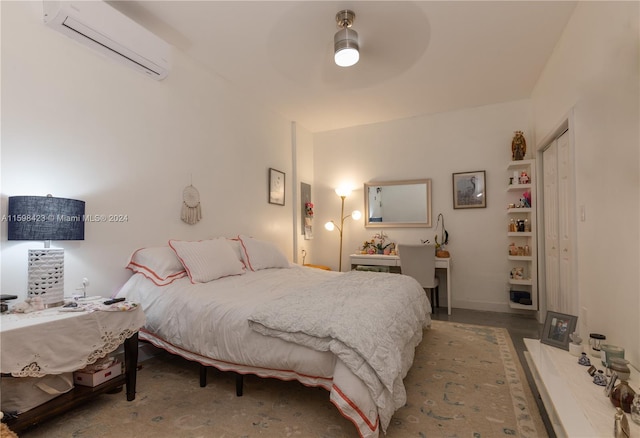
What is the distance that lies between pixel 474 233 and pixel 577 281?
6.49ft

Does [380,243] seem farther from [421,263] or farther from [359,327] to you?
[359,327]

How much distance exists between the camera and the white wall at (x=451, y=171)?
4.31 metres

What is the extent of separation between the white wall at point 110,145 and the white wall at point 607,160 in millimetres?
3267

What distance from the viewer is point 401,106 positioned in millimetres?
4418

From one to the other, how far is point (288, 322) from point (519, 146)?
3.81m

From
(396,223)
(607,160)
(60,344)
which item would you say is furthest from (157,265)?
(396,223)

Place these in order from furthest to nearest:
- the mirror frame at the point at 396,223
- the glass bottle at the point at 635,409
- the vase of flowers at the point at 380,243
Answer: the vase of flowers at the point at 380,243
the mirror frame at the point at 396,223
the glass bottle at the point at 635,409

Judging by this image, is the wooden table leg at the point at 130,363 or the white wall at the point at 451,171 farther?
the white wall at the point at 451,171

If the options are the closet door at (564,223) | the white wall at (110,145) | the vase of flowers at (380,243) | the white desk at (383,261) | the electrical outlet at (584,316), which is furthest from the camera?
the vase of flowers at (380,243)

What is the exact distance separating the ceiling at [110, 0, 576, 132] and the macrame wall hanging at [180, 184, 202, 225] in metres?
1.34

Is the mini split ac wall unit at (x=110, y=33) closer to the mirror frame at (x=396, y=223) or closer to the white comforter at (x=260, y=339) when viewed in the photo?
the white comforter at (x=260, y=339)

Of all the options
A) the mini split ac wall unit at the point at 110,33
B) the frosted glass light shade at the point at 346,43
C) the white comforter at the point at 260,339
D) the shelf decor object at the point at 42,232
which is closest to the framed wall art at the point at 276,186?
the white comforter at the point at 260,339

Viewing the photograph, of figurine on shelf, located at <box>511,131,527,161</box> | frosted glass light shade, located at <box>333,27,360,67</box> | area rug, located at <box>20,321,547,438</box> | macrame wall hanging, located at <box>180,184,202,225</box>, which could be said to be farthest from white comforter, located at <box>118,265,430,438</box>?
figurine on shelf, located at <box>511,131,527,161</box>

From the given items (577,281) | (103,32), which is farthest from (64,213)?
(577,281)
